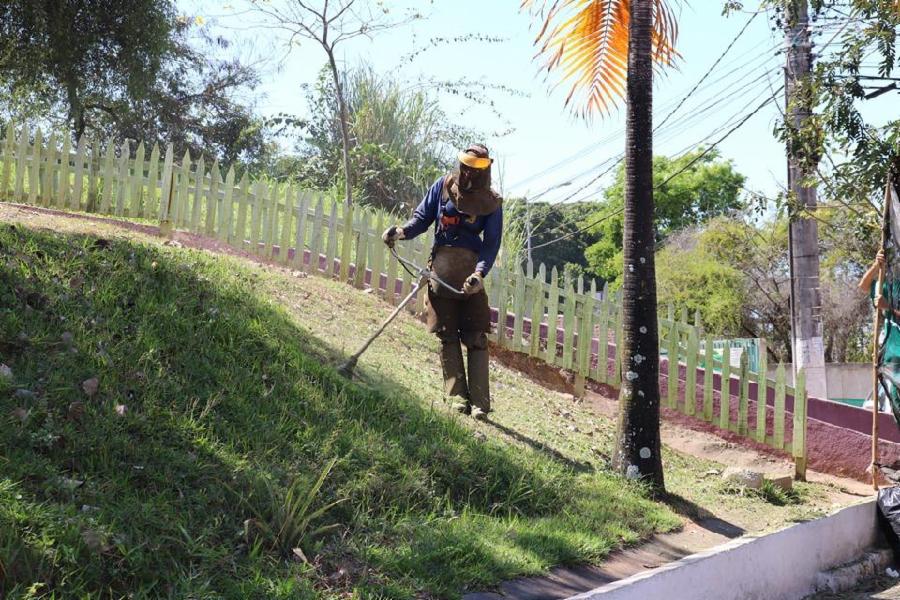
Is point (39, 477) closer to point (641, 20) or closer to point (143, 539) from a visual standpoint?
point (143, 539)

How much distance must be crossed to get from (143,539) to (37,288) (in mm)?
2603

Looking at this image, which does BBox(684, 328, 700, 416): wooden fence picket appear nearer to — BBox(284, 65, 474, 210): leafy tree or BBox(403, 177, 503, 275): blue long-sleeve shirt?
BBox(403, 177, 503, 275): blue long-sleeve shirt

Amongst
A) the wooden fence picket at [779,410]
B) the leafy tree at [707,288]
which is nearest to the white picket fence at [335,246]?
the wooden fence picket at [779,410]

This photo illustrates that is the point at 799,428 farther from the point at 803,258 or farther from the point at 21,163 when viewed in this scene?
the point at 21,163

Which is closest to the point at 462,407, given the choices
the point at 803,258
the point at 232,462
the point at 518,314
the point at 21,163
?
the point at 232,462

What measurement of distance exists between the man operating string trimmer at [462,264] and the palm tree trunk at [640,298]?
1.02 m

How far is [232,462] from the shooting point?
4.80 meters

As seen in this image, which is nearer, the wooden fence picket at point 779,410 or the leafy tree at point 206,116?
the wooden fence picket at point 779,410

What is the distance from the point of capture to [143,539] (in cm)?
393

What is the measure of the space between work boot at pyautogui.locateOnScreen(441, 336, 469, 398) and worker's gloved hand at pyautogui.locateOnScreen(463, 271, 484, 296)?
0.52m

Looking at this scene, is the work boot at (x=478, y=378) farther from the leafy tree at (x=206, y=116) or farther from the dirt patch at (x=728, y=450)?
the leafy tree at (x=206, y=116)

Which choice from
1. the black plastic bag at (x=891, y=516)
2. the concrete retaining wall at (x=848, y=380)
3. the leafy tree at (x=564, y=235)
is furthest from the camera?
the leafy tree at (x=564, y=235)

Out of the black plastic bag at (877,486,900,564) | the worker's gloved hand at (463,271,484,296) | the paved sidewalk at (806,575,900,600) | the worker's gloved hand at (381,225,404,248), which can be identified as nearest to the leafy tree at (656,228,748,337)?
the black plastic bag at (877,486,900,564)

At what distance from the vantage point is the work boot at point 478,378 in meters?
7.29
